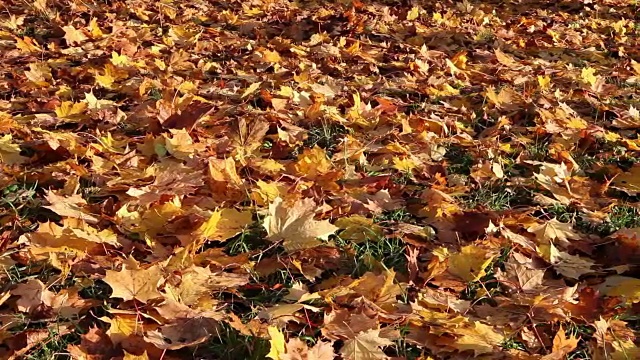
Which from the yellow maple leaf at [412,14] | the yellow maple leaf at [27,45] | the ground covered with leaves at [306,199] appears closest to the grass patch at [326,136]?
the ground covered with leaves at [306,199]

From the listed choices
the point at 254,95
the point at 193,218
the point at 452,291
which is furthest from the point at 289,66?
the point at 452,291

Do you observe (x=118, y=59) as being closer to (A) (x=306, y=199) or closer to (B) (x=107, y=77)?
(B) (x=107, y=77)

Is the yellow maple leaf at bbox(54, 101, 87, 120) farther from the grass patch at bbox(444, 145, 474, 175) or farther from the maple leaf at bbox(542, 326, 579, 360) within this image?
the maple leaf at bbox(542, 326, 579, 360)

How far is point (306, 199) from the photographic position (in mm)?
1954

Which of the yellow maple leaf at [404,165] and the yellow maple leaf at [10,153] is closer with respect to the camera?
the yellow maple leaf at [10,153]

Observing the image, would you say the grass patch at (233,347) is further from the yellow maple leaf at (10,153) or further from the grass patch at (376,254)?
the yellow maple leaf at (10,153)

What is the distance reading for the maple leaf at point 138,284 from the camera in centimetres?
161

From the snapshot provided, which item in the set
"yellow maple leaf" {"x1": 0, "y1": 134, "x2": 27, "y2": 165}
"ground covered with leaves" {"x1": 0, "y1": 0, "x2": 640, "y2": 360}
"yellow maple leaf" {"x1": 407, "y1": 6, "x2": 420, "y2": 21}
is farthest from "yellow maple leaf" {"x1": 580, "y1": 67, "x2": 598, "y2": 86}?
"yellow maple leaf" {"x1": 0, "y1": 134, "x2": 27, "y2": 165}

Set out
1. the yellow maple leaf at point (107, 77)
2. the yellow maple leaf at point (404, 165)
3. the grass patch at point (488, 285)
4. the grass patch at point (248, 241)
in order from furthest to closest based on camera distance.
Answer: the yellow maple leaf at point (107, 77) → the yellow maple leaf at point (404, 165) → the grass patch at point (248, 241) → the grass patch at point (488, 285)

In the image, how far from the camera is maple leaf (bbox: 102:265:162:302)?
1.61 metres

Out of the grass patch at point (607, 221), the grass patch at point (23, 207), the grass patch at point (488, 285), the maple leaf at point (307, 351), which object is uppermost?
the maple leaf at point (307, 351)

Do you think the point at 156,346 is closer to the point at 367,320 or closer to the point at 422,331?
the point at 367,320

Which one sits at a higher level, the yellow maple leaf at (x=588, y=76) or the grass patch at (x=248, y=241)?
the grass patch at (x=248, y=241)

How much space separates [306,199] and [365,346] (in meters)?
0.56
